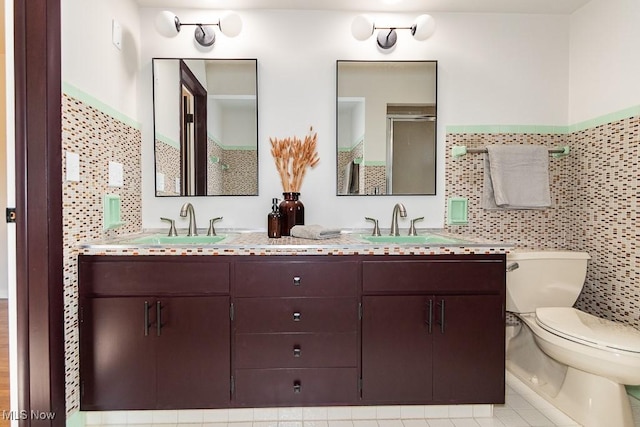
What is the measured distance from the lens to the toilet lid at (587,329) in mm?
1485

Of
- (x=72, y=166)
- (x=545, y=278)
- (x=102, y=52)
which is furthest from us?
(x=545, y=278)

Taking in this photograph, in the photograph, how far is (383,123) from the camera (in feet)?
7.05

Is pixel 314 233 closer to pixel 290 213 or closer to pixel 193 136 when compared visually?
pixel 290 213

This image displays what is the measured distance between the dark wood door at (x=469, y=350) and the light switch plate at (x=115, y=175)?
5.35 feet

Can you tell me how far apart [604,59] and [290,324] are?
82.6 inches

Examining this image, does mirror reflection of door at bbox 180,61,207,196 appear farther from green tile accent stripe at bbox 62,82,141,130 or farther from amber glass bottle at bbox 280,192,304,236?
amber glass bottle at bbox 280,192,304,236

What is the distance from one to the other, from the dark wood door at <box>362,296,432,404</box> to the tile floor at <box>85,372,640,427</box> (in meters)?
0.14

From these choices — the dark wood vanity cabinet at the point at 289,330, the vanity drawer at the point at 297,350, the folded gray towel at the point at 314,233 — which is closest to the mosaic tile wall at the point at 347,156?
the folded gray towel at the point at 314,233

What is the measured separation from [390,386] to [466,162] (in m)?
1.33

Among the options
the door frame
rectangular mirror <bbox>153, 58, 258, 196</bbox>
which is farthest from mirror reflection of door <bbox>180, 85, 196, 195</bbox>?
the door frame

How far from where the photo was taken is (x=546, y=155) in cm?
208

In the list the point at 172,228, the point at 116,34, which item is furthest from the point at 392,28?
the point at 172,228

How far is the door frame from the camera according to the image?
1.35 meters

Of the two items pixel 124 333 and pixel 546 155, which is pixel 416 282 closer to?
pixel 546 155
